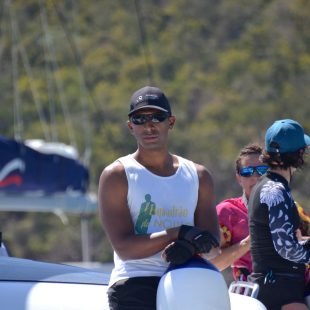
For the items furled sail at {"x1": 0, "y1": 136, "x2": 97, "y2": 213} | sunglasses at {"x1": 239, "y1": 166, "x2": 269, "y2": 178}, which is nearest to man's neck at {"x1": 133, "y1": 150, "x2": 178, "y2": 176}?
sunglasses at {"x1": 239, "y1": 166, "x2": 269, "y2": 178}

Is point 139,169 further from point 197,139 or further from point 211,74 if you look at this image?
point 211,74

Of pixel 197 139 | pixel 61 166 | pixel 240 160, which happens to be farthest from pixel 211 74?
pixel 240 160

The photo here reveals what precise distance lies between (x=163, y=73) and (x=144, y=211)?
122ft

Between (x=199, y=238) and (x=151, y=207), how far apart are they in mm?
275

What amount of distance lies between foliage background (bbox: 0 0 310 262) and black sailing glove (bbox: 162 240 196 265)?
2782cm

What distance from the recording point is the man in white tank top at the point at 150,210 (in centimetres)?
434

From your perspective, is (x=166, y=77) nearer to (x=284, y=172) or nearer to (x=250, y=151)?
(x=250, y=151)

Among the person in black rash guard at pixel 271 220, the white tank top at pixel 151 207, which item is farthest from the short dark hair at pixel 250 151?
the white tank top at pixel 151 207

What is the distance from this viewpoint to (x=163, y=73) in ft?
137

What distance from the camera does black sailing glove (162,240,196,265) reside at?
426 cm

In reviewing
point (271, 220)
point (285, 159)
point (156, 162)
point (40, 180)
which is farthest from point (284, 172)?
point (40, 180)

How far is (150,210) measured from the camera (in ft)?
14.6

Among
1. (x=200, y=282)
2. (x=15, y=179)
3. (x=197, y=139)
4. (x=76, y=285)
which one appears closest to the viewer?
(x=200, y=282)

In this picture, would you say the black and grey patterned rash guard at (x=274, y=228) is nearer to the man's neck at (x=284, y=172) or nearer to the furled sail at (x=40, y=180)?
the man's neck at (x=284, y=172)
